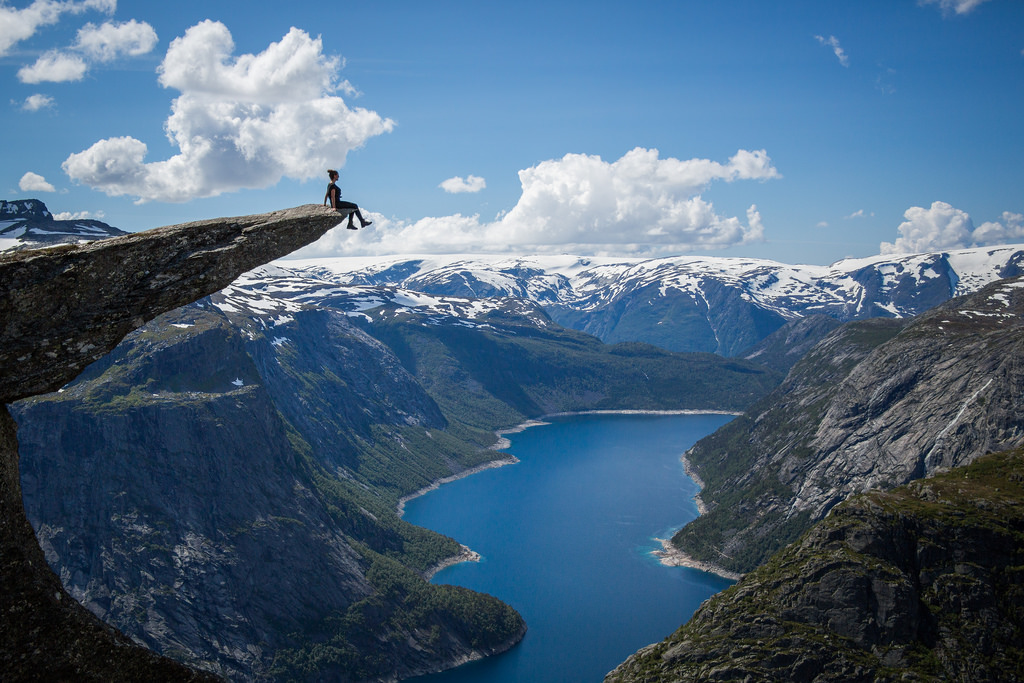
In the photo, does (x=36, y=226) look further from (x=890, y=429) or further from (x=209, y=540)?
(x=890, y=429)

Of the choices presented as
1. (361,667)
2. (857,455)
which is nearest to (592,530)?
(857,455)

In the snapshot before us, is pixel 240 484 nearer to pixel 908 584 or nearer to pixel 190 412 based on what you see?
pixel 190 412

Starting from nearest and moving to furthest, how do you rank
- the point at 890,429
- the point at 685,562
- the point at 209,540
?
1. the point at 209,540
2. the point at 890,429
3. the point at 685,562

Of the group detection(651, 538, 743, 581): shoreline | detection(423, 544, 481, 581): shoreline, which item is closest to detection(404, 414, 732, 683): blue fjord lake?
detection(423, 544, 481, 581): shoreline

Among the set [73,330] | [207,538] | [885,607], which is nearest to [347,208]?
[73,330]

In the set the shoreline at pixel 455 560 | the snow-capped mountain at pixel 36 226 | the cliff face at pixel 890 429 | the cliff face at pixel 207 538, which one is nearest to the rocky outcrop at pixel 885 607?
the cliff face at pixel 890 429

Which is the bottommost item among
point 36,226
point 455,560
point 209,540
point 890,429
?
point 455,560

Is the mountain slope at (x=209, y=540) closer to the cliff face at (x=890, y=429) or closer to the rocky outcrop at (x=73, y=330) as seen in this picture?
the cliff face at (x=890, y=429)
